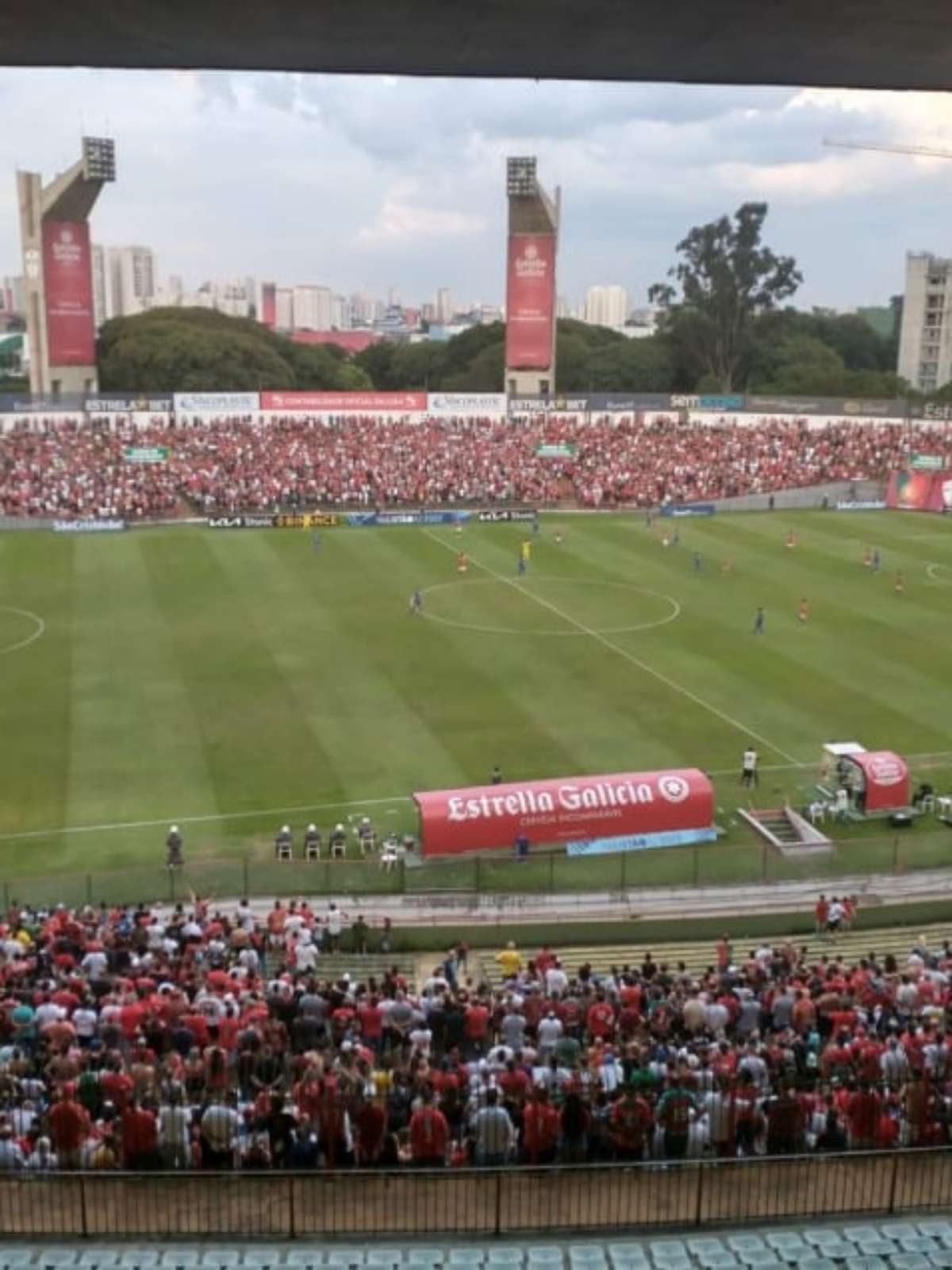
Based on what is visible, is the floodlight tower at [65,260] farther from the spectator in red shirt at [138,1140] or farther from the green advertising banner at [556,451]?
the spectator in red shirt at [138,1140]

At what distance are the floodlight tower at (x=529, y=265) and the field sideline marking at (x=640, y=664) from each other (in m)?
32.8

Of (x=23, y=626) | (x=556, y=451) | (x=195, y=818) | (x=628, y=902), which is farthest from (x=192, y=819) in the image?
(x=556, y=451)

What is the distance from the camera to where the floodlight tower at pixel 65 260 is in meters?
77.9

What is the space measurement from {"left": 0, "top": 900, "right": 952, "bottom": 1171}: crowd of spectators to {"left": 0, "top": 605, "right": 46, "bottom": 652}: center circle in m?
23.4

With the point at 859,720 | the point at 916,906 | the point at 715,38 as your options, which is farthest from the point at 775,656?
the point at 715,38

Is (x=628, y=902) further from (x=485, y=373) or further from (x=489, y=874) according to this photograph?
(x=485, y=373)

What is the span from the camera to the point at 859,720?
32.9 m

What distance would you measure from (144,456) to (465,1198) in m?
65.9

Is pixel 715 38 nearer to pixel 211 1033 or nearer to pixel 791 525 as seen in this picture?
pixel 211 1033

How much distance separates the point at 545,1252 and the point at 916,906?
1512cm

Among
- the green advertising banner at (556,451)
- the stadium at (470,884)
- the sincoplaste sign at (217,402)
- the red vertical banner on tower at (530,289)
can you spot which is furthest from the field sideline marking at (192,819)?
the red vertical banner on tower at (530,289)

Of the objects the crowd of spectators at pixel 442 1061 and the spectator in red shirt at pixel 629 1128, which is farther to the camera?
the spectator in red shirt at pixel 629 1128

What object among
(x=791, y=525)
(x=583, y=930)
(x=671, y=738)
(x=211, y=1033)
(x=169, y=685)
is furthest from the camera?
(x=791, y=525)

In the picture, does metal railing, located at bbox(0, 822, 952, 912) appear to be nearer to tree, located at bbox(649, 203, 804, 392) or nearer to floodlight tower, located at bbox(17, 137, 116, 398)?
floodlight tower, located at bbox(17, 137, 116, 398)
